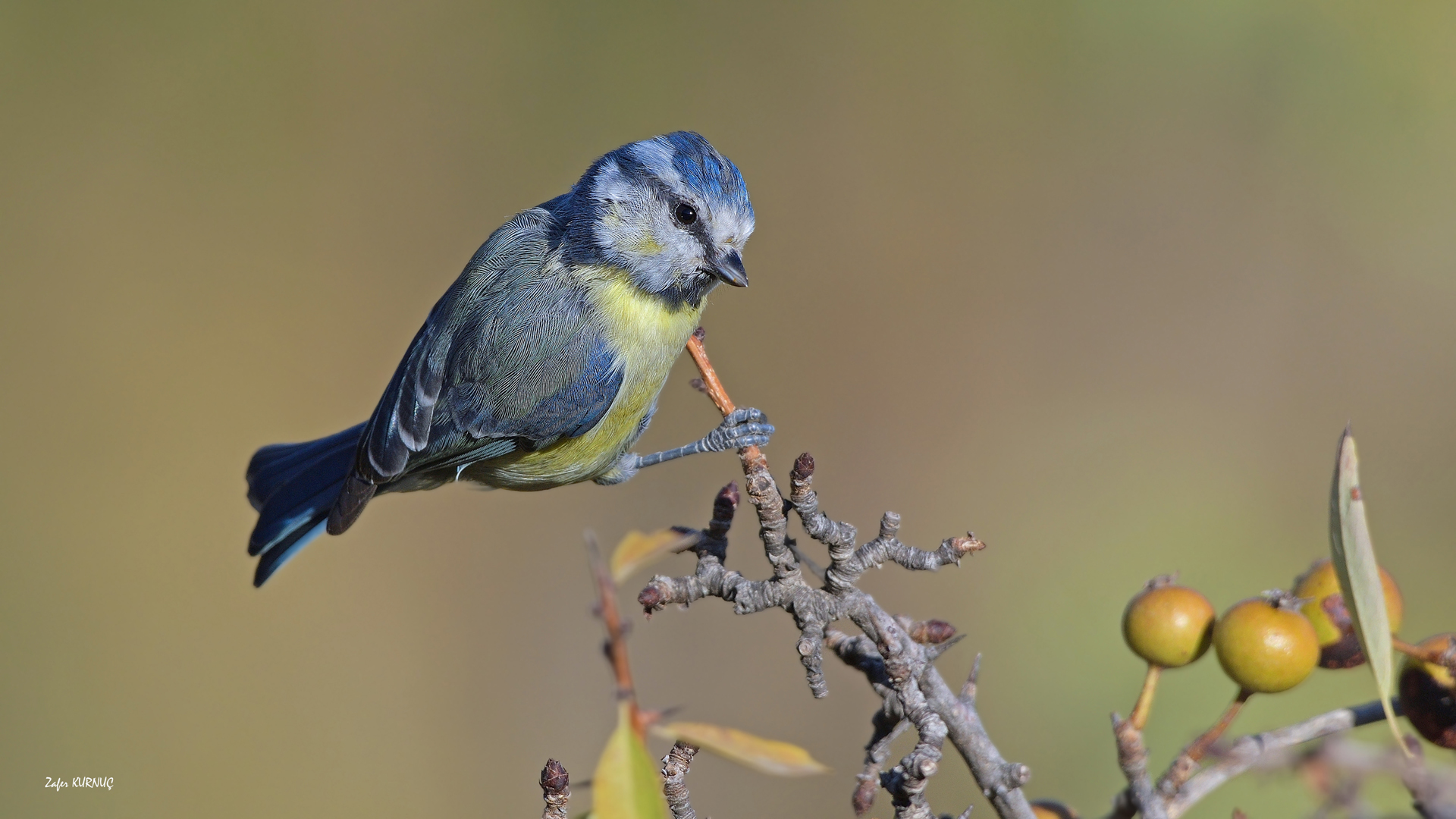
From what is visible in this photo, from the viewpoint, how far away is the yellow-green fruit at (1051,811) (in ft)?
4.29

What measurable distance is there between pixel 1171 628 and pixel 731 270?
1316mm

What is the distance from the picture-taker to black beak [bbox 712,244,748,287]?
2.27m

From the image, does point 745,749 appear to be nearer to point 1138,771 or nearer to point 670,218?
point 1138,771

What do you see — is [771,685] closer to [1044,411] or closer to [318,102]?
[1044,411]

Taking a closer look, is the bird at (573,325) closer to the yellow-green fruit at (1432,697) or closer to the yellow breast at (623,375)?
the yellow breast at (623,375)

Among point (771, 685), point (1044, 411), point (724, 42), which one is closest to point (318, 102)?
point (724, 42)

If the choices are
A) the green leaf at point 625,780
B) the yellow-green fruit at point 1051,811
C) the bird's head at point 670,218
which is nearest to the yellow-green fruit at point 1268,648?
the yellow-green fruit at point 1051,811

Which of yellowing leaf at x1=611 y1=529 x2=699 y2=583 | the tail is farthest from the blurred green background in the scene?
yellowing leaf at x1=611 y1=529 x2=699 y2=583

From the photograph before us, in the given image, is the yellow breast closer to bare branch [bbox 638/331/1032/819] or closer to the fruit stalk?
bare branch [bbox 638/331/1032/819]

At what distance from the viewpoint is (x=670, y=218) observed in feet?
7.76

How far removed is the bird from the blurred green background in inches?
63.5

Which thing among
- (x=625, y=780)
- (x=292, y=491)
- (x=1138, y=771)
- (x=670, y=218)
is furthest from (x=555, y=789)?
(x=292, y=491)

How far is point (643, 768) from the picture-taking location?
0.79m

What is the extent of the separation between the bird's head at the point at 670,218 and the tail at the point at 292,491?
0.99 m
